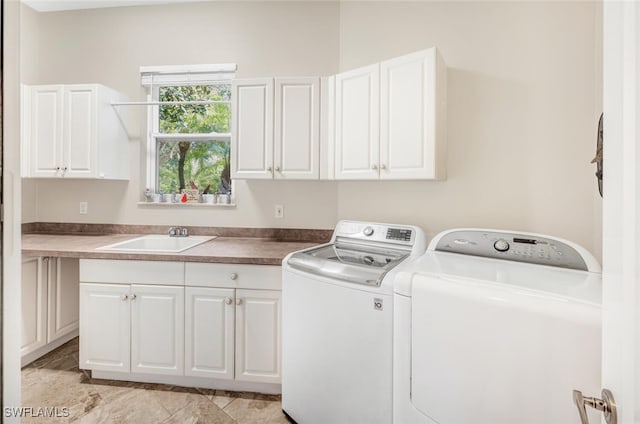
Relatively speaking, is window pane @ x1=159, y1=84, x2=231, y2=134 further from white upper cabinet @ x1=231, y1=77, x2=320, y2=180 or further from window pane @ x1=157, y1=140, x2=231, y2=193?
white upper cabinet @ x1=231, y1=77, x2=320, y2=180

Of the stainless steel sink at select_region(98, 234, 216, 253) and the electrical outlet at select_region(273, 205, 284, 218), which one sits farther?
the electrical outlet at select_region(273, 205, 284, 218)

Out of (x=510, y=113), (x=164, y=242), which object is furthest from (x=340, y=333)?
(x=164, y=242)

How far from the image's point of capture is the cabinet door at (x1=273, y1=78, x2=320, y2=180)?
2256 mm

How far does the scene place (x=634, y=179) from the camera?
16.8 inches

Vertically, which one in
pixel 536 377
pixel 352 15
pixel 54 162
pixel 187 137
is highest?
pixel 352 15

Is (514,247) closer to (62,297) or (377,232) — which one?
(377,232)

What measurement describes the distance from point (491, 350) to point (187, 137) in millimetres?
2680

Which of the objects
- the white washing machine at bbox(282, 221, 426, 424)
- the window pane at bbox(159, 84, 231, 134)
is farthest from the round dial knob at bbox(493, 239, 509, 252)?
the window pane at bbox(159, 84, 231, 134)

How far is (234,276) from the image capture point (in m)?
1.98

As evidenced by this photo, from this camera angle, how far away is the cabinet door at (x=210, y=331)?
2004 mm

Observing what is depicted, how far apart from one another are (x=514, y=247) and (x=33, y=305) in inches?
120

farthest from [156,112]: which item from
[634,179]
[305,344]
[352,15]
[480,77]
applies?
[634,179]

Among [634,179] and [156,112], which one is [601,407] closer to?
[634,179]

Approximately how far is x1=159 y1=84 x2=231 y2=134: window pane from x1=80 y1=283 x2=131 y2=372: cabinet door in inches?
56.3
